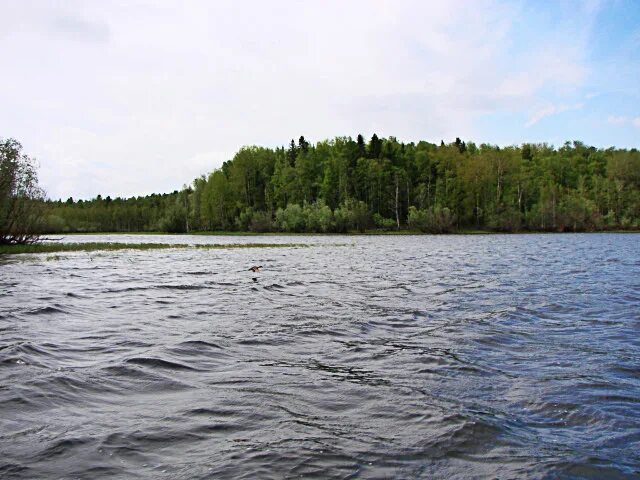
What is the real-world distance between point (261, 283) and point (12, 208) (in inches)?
1434

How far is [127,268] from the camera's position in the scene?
3462cm

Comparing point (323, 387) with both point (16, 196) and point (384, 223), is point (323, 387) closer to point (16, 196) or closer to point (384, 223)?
point (16, 196)

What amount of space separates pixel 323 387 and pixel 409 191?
123612 mm

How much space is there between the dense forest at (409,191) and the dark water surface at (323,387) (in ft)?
317

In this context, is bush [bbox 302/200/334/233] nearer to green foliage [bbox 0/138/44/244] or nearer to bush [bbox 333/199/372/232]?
bush [bbox 333/199/372/232]

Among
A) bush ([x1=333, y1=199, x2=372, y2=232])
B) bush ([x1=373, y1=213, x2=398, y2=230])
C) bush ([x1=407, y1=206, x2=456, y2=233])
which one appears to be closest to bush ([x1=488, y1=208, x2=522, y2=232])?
→ bush ([x1=407, y1=206, x2=456, y2=233])

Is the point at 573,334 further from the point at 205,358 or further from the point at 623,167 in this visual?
the point at 623,167

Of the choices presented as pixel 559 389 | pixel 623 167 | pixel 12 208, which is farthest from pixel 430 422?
pixel 623 167

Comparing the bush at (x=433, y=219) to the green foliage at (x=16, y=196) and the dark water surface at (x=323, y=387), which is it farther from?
the dark water surface at (x=323, y=387)

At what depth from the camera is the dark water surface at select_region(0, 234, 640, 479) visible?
6.02 meters

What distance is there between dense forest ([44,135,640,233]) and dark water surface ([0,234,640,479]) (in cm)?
9669

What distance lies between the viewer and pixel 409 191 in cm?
12925

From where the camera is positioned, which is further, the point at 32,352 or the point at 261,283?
the point at 261,283

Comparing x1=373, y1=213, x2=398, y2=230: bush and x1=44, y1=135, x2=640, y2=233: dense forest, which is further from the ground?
x1=44, y1=135, x2=640, y2=233: dense forest
